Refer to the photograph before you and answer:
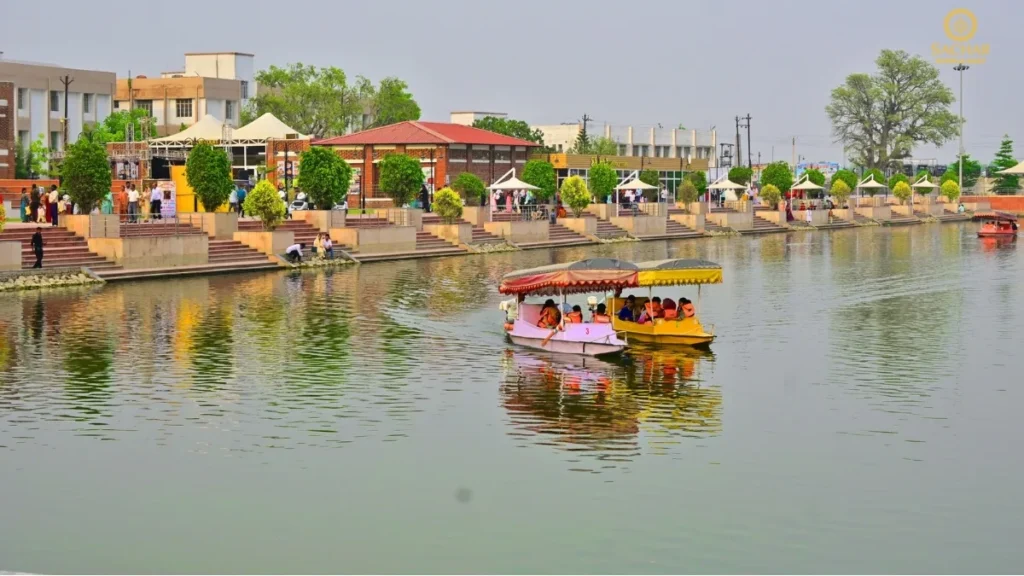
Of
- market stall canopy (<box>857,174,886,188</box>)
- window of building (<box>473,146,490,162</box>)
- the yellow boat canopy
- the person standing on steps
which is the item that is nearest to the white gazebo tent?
market stall canopy (<box>857,174,886,188</box>)

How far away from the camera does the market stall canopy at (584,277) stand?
99.0 ft

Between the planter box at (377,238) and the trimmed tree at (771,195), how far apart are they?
42.0m

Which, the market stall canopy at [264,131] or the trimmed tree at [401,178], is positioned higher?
the market stall canopy at [264,131]

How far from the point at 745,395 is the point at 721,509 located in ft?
26.8

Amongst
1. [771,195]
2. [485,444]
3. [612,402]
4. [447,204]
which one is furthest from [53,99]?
[485,444]

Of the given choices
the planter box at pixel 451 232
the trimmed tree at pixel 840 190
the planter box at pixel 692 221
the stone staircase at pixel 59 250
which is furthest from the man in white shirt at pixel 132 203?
the trimmed tree at pixel 840 190

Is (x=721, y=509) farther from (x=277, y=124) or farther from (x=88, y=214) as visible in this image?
(x=277, y=124)

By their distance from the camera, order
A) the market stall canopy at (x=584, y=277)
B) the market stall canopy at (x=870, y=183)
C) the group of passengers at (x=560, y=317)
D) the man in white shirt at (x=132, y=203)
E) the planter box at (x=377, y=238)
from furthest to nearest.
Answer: the market stall canopy at (x=870, y=183), the planter box at (x=377, y=238), the man in white shirt at (x=132, y=203), the market stall canopy at (x=584, y=277), the group of passengers at (x=560, y=317)

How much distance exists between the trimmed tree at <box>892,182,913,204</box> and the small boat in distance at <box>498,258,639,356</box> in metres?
82.9

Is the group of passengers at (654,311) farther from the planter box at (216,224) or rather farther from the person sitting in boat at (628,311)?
the planter box at (216,224)

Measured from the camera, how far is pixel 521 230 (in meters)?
66.4

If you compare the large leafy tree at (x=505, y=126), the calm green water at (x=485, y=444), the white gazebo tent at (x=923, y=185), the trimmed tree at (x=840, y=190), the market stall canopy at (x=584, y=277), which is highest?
the large leafy tree at (x=505, y=126)

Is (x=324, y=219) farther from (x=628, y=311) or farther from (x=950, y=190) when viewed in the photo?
(x=950, y=190)

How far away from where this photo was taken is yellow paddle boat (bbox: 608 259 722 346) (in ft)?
102
